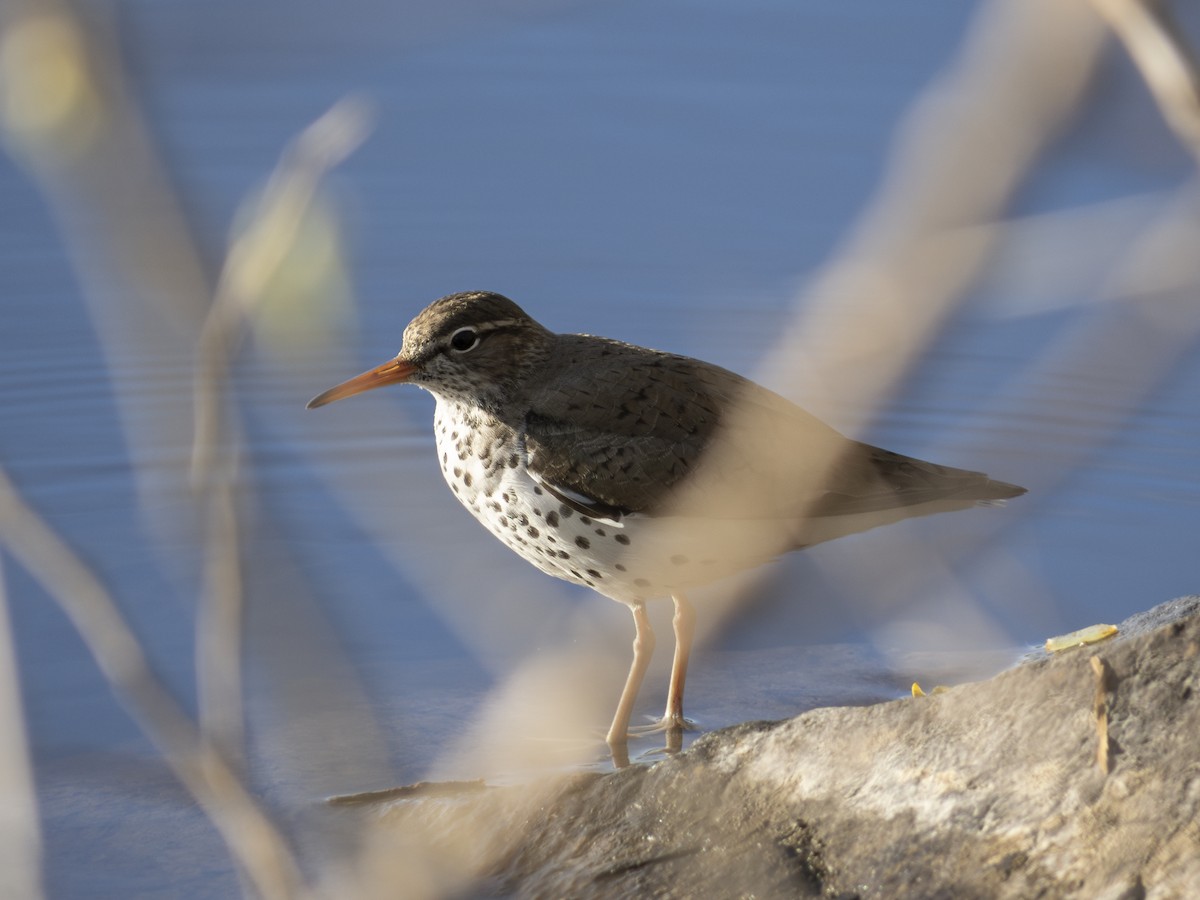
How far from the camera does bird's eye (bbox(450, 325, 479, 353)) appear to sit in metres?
6.49

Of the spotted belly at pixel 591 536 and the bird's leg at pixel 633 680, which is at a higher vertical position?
the spotted belly at pixel 591 536

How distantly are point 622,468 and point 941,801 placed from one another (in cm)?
245

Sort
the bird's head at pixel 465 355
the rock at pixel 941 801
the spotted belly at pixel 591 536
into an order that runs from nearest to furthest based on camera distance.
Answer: the rock at pixel 941 801 → the spotted belly at pixel 591 536 → the bird's head at pixel 465 355

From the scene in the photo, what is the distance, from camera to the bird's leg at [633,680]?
6.35m

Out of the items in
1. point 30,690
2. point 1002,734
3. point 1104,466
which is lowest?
point 30,690

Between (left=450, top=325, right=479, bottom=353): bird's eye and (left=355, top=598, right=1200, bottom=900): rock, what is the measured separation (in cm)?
218

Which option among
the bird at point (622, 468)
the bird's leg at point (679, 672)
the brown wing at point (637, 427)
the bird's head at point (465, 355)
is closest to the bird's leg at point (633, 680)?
the bird at point (622, 468)

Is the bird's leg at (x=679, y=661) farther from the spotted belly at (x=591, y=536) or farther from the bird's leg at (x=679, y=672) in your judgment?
the spotted belly at (x=591, y=536)

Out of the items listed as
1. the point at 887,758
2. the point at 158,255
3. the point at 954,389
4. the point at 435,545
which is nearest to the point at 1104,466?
the point at 954,389

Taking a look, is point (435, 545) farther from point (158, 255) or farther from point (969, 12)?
point (158, 255)

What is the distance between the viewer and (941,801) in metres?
3.94

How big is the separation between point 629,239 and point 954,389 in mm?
2369

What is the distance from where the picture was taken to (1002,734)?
399cm

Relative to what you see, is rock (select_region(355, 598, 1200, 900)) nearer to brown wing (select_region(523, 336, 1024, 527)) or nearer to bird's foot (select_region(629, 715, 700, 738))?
brown wing (select_region(523, 336, 1024, 527))
